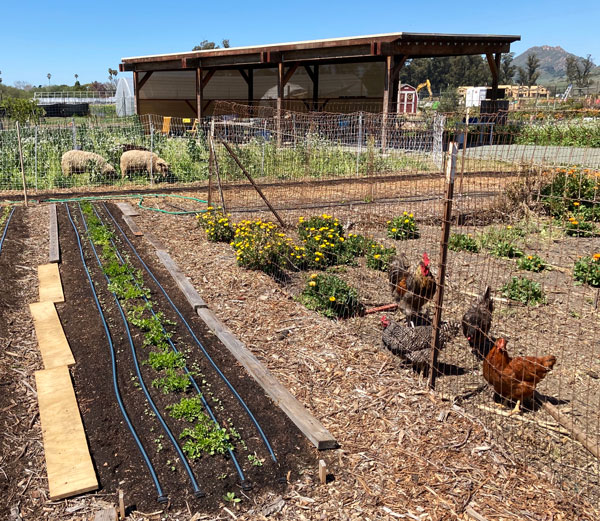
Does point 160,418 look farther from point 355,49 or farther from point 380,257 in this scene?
point 355,49

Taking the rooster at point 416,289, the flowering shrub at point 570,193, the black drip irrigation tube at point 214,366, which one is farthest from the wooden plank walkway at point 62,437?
the flowering shrub at point 570,193

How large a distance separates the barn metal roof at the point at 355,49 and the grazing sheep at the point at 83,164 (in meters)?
8.42

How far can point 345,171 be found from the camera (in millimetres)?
14789

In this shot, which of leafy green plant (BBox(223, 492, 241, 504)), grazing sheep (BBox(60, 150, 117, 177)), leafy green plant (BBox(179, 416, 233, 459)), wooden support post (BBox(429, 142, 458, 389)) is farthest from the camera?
grazing sheep (BBox(60, 150, 117, 177))

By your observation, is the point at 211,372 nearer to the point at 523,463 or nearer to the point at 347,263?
the point at 523,463

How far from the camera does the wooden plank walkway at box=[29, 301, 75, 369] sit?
4770mm

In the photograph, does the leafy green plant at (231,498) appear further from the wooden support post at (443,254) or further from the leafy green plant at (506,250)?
the leafy green plant at (506,250)

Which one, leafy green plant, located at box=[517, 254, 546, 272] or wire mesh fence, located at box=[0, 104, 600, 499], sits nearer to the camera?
wire mesh fence, located at box=[0, 104, 600, 499]

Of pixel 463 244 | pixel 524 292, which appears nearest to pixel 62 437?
pixel 524 292

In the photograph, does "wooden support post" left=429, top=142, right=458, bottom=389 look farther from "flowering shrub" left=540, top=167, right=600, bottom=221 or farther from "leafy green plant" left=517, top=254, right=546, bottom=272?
"flowering shrub" left=540, top=167, right=600, bottom=221

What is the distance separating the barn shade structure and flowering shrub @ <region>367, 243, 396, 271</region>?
10717 mm

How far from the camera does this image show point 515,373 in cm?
401

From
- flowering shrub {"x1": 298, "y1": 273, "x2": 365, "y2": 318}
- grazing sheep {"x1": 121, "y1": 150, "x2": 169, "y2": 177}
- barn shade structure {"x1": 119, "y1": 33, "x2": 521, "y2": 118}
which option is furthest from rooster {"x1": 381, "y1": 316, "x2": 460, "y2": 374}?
barn shade structure {"x1": 119, "y1": 33, "x2": 521, "y2": 118}

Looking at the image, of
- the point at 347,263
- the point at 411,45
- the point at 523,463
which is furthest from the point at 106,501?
the point at 411,45
